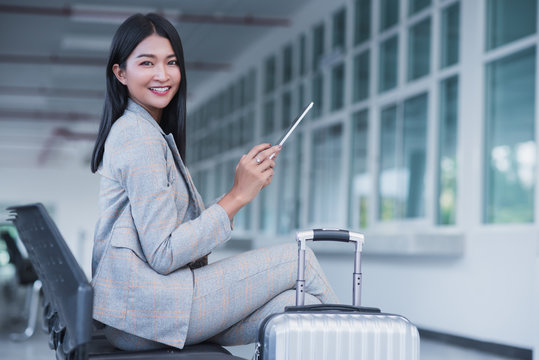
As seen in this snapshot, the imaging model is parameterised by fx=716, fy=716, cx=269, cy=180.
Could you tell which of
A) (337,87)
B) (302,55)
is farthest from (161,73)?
(302,55)

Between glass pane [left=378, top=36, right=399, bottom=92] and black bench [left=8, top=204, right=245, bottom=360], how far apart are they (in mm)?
5129

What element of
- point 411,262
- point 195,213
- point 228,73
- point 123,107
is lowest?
point 411,262

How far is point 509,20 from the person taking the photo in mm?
4781

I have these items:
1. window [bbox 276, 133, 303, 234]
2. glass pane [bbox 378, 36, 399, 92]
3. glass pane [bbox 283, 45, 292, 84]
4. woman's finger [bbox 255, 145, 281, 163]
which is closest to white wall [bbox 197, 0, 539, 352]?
glass pane [bbox 378, 36, 399, 92]

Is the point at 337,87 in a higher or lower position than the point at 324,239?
higher

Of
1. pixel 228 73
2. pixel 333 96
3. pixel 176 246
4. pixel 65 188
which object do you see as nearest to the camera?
pixel 176 246

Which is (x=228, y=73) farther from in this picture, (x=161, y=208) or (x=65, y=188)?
(x=65, y=188)

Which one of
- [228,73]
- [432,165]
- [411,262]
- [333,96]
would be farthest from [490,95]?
[228,73]

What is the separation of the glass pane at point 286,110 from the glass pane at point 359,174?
1938mm

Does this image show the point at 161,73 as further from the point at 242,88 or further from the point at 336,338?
the point at 242,88

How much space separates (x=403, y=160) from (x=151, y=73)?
481 cm

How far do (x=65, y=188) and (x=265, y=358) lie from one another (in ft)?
73.2

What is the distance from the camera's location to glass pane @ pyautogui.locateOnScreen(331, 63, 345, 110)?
24.7 feet

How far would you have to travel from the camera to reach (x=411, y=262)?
18.8ft
